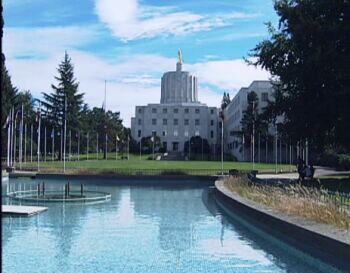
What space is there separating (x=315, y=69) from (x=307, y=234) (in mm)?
22570

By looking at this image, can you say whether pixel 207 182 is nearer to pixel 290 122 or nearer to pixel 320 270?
pixel 290 122

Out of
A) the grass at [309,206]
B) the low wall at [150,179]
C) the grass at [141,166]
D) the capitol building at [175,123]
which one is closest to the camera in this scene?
the grass at [309,206]

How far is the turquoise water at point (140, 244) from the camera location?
33.8ft

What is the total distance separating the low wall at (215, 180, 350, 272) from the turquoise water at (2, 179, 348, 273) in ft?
0.74

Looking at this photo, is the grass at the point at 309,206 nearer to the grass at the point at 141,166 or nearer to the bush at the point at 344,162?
the grass at the point at 141,166

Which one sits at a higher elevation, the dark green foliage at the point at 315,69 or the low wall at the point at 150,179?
the dark green foliage at the point at 315,69

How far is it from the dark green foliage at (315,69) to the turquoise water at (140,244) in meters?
14.5

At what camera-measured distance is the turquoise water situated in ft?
33.8

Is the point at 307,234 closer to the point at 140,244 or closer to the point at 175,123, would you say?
the point at 140,244

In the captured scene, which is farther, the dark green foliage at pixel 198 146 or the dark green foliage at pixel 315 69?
the dark green foliage at pixel 198 146

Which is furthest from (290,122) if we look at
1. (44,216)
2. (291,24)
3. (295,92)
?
(44,216)

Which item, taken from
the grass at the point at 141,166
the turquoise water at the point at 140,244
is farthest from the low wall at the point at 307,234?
the grass at the point at 141,166

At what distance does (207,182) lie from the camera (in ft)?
135

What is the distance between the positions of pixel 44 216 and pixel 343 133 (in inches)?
831
